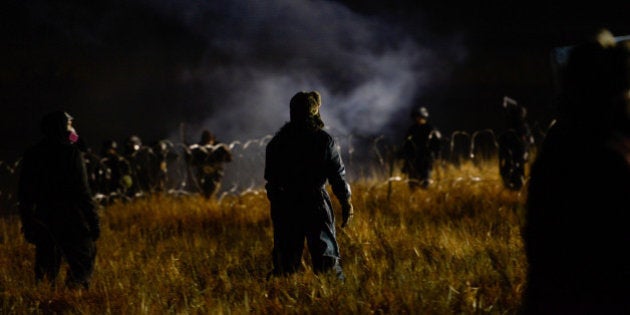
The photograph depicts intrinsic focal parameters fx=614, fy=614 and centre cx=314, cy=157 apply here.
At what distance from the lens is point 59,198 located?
5.07 meters

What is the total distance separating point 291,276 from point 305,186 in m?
0.70

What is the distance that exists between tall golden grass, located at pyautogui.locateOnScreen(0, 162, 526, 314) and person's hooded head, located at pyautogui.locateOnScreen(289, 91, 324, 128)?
3.80ft

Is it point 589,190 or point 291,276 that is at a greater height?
point 589,190

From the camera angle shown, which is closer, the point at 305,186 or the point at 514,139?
the point at 305,186

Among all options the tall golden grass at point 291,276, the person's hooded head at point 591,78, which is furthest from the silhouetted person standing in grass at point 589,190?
the tall golden grass at point 291,276

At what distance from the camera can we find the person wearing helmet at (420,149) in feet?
34.3

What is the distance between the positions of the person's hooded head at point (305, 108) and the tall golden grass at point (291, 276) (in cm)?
116

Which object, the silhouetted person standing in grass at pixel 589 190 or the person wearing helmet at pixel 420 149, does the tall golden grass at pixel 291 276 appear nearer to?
the silhouetted person standing in grass at pixel 589 190

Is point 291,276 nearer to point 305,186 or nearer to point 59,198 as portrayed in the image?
point 305,186

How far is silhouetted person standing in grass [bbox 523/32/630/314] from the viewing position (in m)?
1.87

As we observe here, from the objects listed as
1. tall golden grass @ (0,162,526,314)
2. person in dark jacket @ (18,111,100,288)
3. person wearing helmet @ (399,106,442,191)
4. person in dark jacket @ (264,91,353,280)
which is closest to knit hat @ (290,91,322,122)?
person in dark jacket @ (264,91,353,280)

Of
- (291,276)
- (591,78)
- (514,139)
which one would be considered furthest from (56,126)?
(514,139)

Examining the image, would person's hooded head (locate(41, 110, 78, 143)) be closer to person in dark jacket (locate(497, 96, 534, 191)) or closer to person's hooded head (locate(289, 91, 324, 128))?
person's hooded head (locate(289, 91, 324, 128))

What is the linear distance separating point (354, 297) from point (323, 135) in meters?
1.24
